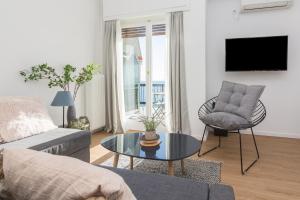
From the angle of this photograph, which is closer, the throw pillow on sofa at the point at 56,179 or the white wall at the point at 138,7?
the throw pillow on sofa at the point at 56,179

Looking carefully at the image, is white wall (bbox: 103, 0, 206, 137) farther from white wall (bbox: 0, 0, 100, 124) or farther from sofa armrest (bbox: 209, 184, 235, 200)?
sofa armrest (bbox: 209, 184, 235, 200)

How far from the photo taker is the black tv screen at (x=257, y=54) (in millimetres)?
3693

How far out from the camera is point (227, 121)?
2820mm

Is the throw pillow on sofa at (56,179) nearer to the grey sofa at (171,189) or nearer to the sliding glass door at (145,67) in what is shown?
the grey sofa at (171,189)

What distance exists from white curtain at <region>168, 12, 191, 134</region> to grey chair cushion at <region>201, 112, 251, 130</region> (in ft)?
3.10

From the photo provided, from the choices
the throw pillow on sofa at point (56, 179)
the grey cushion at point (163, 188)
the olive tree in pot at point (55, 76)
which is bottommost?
the grey cushion at point (163, 188)

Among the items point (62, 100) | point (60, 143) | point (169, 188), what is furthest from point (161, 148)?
point (62, 100)

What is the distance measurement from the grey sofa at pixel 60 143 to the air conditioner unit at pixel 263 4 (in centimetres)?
314

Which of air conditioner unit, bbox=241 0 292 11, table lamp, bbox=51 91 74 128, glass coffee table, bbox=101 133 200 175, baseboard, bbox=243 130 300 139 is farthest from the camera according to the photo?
baseboard, bbox=243 130 300 139

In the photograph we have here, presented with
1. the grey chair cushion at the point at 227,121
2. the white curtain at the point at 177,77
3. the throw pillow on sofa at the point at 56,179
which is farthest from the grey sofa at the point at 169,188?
the white curtain at the point at 177,77

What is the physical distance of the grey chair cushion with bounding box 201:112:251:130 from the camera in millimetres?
2787

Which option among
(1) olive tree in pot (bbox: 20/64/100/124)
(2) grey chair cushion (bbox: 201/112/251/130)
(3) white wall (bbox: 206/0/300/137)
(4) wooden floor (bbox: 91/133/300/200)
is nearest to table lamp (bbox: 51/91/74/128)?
(1) olive tree in pot (bbox: 20/64/100/124)

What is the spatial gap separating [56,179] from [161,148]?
1582 mm

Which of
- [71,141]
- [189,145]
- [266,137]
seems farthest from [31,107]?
[266,137]
